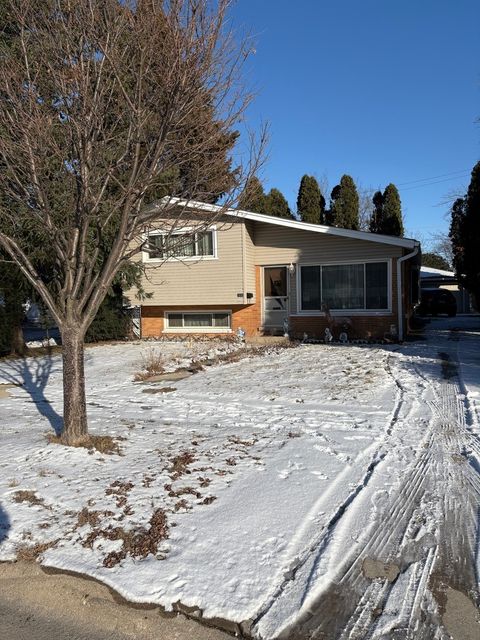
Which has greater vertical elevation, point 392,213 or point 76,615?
point 392,213

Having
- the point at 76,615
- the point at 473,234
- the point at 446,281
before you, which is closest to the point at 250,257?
the point at 473,234

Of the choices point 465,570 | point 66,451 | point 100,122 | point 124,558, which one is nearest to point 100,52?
point 100,122

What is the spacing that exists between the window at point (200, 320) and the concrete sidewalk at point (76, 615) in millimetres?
13843

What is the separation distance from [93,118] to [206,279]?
11.7m

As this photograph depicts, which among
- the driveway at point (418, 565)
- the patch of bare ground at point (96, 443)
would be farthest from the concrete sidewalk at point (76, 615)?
the patch of bare ground at point (96, 443)

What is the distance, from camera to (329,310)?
1584 centimetres

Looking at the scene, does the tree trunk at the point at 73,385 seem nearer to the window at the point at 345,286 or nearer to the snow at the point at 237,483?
the snow at the point at 237,483

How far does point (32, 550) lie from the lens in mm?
3602

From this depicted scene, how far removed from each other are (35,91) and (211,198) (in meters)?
2.35

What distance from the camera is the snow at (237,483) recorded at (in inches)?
127

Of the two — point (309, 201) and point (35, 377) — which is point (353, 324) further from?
point (309, 201)

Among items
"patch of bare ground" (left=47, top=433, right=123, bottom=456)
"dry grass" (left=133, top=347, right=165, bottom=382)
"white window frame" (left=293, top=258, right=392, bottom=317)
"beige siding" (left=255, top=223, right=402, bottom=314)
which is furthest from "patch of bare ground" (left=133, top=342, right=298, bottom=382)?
"patch of bare ground" (left=47, top=433, right=123, bottom=456)

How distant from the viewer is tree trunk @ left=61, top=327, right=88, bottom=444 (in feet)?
18.4

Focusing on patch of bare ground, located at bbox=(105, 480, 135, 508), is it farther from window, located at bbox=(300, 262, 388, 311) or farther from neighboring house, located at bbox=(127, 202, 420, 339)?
window, located at bbox=(300, 262, 388, 311)
